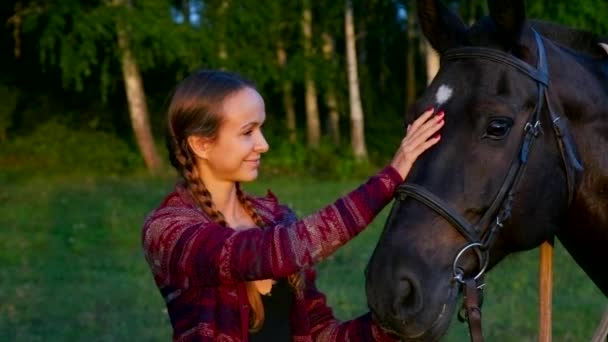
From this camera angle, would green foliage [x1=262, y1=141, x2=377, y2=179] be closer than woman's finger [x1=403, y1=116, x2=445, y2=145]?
No

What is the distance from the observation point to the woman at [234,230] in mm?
2348

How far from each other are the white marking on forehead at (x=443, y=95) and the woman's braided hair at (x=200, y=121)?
54cm

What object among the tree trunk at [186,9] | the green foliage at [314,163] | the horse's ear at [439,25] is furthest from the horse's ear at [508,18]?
the tree trunk at [186,9]

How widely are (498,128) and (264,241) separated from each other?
683 mm

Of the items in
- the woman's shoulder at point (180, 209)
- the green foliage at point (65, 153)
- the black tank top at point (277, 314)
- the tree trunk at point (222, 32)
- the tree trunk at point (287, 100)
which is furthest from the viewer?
the tree trunk at point (287, 100)

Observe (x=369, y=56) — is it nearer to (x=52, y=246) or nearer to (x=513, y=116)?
(x=52, y=246)

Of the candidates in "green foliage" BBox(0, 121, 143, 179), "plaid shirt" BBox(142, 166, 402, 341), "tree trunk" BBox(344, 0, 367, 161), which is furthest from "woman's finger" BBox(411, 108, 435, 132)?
"tree trunk" BBox(344, 0, 367, 161)

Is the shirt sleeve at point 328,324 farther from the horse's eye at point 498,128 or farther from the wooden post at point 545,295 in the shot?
the horse's eye at point 498,128

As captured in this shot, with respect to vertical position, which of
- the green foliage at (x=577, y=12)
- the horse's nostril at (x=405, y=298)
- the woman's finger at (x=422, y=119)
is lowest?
the horse's nostril at (x=405, y=298)

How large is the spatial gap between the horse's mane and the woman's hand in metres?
0.62

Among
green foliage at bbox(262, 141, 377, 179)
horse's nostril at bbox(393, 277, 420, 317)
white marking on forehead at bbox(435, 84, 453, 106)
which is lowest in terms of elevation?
green foliage at bbox(262, 141, 377, 179)

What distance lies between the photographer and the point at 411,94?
27109mm

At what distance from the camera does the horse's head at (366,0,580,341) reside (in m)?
2.30

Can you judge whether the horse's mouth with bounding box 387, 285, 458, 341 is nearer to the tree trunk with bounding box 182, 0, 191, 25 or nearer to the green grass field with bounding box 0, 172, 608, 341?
the green grass field with bounding box 0, 172, 608, 341
